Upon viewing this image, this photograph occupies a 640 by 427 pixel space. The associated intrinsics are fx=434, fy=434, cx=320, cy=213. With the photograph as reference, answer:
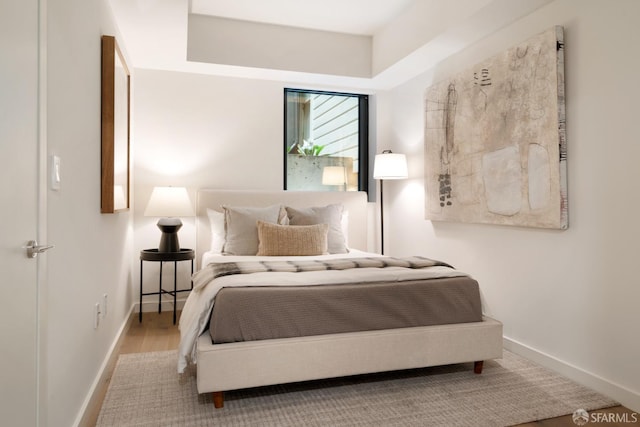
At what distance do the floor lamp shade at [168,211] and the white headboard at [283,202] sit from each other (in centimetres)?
32

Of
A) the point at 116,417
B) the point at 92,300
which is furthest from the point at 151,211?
the point at 116,417

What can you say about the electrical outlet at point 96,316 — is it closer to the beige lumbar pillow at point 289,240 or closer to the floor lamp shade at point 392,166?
the beige lumbar pillow at point 289,240

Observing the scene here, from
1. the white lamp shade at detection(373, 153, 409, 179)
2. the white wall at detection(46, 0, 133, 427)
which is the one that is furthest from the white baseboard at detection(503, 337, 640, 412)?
the white wall at detection(46, 0, 133, 427)

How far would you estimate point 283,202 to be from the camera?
13.8 feet

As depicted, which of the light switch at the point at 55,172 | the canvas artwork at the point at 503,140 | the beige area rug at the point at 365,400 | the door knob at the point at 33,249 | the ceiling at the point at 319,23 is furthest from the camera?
the ceiling at the point at 319,23

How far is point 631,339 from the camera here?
2.19 m

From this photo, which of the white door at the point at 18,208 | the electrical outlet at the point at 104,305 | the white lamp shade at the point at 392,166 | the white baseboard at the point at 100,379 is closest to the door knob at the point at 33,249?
the white door at the point at 18,208

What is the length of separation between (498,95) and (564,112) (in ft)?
1.79

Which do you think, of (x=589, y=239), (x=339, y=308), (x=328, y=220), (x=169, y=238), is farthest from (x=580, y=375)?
(x=169, y=238)

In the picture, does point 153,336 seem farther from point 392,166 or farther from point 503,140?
point 503,140

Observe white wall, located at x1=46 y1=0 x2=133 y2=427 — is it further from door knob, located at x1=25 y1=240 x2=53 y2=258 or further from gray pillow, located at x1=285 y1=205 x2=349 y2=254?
gray pillow, located at x1=285 y1=205 x2=349 y2=254

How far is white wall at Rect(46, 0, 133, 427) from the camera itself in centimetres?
153

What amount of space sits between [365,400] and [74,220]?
64.1 inches

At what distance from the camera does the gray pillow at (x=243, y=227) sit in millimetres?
3545
